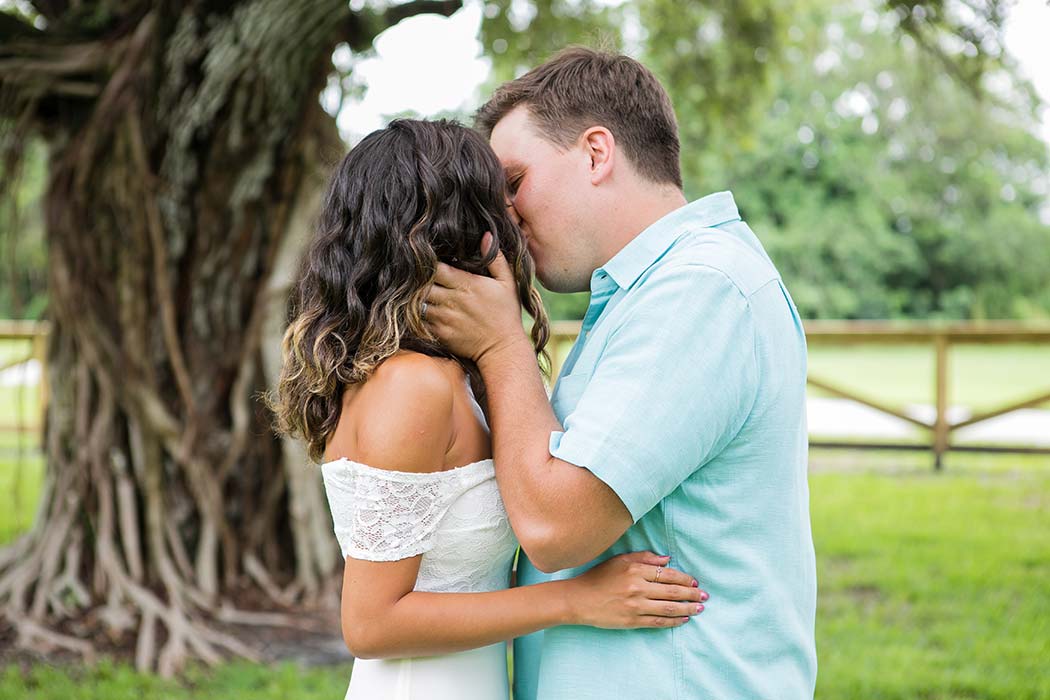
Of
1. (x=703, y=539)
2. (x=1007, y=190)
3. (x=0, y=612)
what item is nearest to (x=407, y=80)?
(x=0, y=612)

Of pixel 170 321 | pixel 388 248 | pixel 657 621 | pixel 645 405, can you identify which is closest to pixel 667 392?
pixel 645 405

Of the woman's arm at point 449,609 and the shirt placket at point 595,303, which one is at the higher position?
the shirt placket at point 595,303

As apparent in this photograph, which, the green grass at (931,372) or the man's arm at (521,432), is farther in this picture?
the green grass at (931,372)

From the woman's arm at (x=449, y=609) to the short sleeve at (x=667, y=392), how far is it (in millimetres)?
187

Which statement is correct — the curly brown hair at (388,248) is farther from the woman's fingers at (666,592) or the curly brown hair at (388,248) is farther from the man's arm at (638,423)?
the woman's fingers at (666,592)

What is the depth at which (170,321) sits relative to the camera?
4574 millimetres

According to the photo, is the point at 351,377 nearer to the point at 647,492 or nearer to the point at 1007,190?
the point at 647,492

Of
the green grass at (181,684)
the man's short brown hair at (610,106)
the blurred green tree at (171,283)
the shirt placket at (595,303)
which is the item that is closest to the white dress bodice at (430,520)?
the shirt placket at (595,303)

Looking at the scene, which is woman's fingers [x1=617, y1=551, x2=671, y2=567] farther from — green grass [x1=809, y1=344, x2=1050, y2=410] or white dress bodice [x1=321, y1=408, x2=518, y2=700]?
green grass [x1=809, y1=344, x2=1050, y2=410]

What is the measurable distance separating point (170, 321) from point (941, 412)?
7.45 metres

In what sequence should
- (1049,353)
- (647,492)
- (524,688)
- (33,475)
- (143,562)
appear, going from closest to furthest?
1. (647,492)
2. (524,688)
3. (143,562)
4. (33,475)
5. (1049,353)

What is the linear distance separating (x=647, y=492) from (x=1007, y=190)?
2831 cm

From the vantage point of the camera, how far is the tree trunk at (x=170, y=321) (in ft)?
14.0

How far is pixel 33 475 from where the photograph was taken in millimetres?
9070
